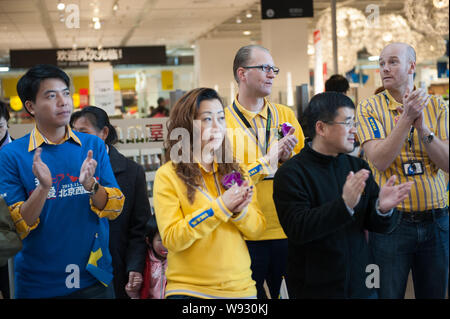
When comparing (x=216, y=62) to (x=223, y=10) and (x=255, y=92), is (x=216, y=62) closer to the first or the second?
(x=223, y=10)

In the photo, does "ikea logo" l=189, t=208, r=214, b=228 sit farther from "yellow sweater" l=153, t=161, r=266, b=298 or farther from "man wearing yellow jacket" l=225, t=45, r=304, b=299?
"man wearing yellow jacket" l=225, t=45, r=304, b=299

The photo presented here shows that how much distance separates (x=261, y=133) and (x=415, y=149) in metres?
0.66

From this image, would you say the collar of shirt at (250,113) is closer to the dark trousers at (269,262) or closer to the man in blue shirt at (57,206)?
the dark trousers at (269,262)

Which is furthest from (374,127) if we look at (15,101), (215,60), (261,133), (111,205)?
(215,60)

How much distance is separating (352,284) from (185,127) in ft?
2.66

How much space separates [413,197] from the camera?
236 centimetres

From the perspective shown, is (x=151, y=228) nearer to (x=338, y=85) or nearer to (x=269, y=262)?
(x=269, y=262)

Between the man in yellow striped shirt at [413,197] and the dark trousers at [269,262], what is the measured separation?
39cm

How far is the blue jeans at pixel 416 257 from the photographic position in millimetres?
2344

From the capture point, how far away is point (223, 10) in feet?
28.7

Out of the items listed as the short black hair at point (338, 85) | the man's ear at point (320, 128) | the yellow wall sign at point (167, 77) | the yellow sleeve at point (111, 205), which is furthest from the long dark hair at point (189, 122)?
the yellow wall sign at point (167, 77)

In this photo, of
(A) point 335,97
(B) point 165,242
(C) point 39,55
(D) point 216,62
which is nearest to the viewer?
(B) point 165,242
